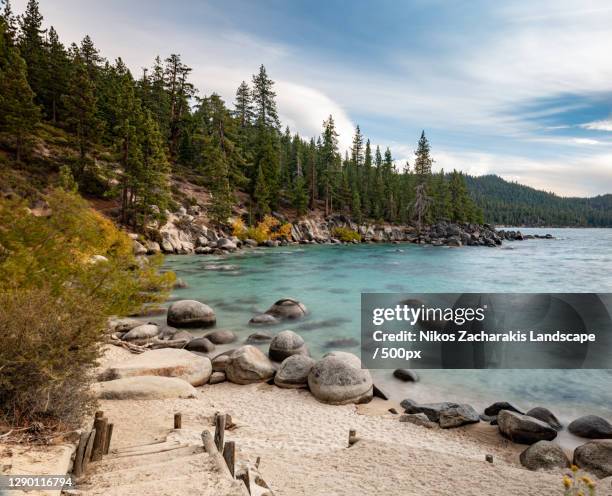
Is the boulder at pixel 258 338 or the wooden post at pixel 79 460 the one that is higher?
the wooden post at pixel 79 460

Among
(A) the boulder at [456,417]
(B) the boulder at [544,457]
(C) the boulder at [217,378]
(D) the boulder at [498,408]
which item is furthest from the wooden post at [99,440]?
(D) the boulder at [498,408]

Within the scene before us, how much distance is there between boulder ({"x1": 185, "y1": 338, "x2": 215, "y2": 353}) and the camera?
524 inches

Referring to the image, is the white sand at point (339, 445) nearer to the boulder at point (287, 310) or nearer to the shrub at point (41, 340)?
the shrub at point (41, 340)

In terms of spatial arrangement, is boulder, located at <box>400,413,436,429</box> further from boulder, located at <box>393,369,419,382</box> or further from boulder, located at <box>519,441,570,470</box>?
boulder, located at <box>393,369,419,382</box>

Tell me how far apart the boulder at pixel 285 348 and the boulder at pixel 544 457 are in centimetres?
712

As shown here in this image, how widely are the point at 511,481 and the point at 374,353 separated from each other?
8213 mm

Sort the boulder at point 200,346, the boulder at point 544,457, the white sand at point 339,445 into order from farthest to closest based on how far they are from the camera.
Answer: the boulder at point 200,346
the boulder at point 544,457
the white sand at point 339,445

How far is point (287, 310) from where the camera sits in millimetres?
18422

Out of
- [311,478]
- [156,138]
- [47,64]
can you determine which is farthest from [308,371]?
[47,64]

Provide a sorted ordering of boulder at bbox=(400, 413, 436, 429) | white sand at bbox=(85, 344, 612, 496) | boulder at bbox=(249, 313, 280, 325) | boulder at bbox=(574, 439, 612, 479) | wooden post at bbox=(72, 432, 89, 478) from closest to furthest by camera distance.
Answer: wooden post at bbox=(72, 432, 89, 478)
white sand at bbox=(85, 344, 612, 496)
boulder at bbox=(574, 439, 612, 479)
boulder at bbox=(400, 413, 436, 429)
boulder at bbox=(249, 313, 280, 325)

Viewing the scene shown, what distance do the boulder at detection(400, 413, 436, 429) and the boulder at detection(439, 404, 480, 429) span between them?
0.31m

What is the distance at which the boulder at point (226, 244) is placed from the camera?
42938mm

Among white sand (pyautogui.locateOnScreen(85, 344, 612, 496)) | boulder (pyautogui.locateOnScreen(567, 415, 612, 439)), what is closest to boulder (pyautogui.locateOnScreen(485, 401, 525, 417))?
white sand (pyautogui.locateOnScreen(85, 344, 612, 496))

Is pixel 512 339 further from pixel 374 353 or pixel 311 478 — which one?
pixel 311 478
